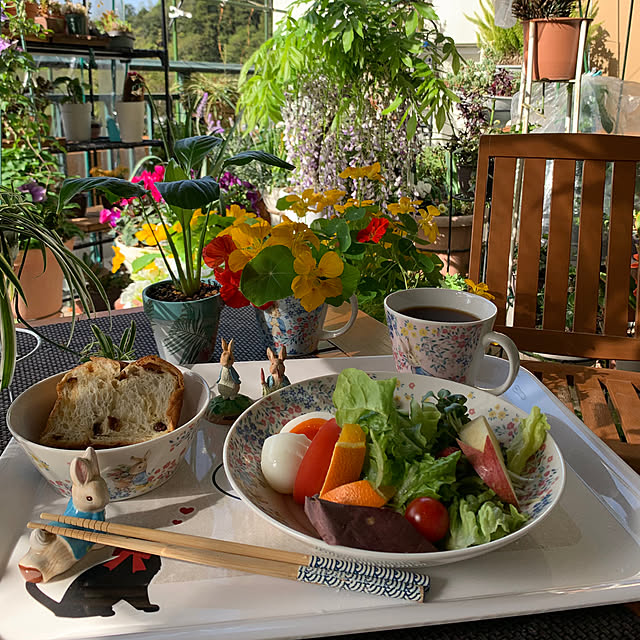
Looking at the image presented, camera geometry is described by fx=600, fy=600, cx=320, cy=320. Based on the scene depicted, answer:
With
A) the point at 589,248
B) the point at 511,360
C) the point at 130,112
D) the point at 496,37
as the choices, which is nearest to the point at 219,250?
the point at 511,360

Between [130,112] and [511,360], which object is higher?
[130,112]

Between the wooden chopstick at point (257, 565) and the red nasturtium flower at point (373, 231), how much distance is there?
2.17 ft

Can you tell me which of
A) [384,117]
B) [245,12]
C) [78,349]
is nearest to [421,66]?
[384,117]

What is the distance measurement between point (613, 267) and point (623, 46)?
278 cm

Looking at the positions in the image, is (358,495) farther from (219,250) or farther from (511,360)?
(219,250)

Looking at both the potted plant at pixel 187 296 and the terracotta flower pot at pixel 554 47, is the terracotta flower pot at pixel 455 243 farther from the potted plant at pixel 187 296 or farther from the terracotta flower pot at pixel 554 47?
the potted plant at pixel 187 296

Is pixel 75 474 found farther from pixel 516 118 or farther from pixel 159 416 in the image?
pixel 516 118

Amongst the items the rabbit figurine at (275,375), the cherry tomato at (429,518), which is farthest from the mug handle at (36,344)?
the cherry tomato at (429,518)

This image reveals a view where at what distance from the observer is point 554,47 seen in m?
2.65

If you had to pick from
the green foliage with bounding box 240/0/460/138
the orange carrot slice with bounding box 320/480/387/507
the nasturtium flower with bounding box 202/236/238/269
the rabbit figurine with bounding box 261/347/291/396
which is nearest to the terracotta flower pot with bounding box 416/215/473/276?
the green foliage with bounding box 240/0/460/138

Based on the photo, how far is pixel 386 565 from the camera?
434 mm

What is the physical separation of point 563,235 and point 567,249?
0.11ft

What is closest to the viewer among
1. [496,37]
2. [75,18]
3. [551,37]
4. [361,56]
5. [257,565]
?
[257,565]

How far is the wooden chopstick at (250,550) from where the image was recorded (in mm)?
429
